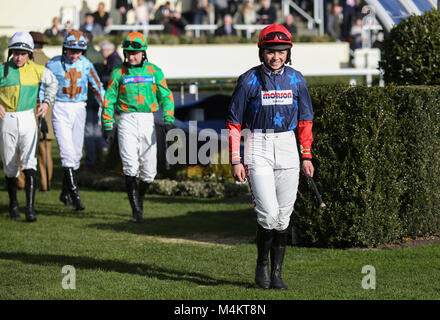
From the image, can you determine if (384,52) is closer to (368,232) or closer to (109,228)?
(368,232)

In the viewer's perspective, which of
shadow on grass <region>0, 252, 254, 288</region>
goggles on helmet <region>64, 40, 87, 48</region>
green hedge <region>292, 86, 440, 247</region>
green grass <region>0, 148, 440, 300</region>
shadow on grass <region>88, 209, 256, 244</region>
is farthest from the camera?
goggles on helmet <region>64, 40, 87, 48</region>

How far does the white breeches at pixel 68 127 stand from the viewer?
1080 centimetres

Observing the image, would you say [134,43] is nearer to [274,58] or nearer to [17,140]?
[17,140]

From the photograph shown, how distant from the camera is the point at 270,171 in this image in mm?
6535

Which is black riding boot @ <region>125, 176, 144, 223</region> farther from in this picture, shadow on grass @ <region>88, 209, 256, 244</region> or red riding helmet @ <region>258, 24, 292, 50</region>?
red riding helmet @ <region>258, 24, 292, 50</region>

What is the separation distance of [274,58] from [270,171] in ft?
2.73

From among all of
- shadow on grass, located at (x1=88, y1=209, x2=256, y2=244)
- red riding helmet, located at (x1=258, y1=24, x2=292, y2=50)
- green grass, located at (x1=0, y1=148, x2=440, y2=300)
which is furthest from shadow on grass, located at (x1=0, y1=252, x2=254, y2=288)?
red riding helmet, located at (x1=258, y1=24, x2=292, y2=50)

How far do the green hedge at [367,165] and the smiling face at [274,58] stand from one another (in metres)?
1.75

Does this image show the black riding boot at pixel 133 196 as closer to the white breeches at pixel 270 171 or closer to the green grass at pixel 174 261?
the green grass at pixel 174 261

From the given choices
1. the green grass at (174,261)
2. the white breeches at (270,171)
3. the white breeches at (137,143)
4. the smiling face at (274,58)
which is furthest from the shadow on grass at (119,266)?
the white breeches at (137,143)

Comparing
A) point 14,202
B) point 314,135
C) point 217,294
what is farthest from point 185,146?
point 217,294

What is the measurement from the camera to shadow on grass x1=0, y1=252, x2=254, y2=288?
7098 mm

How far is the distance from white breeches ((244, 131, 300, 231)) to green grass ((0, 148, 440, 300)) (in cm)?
62

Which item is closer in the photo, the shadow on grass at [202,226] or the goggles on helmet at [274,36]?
the goggles on helmet at [274,36]
